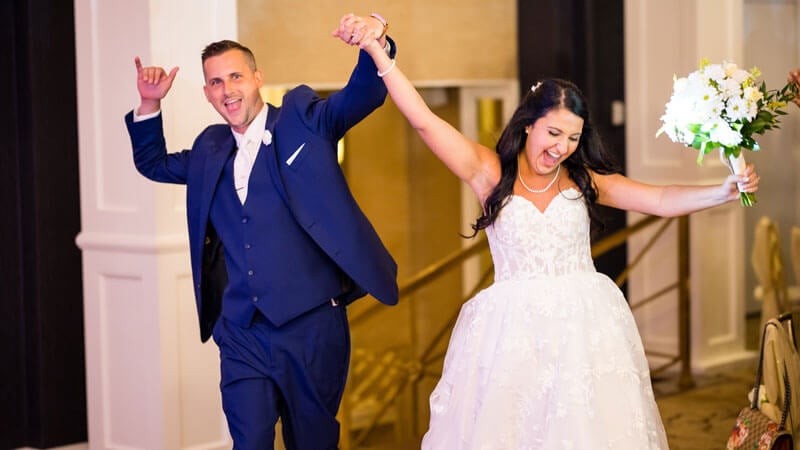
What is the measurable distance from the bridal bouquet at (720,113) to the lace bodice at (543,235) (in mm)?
408

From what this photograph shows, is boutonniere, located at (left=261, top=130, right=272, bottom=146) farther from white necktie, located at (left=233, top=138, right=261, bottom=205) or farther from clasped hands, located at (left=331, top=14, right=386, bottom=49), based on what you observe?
clasped hands, located at (left=331, top=14, right=386, bottom=49)

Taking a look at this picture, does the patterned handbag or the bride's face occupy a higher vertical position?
the bride's face

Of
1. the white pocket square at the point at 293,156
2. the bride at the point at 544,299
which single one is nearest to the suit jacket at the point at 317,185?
the white pocket square at the point at 293,156

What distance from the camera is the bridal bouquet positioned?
11.8ft

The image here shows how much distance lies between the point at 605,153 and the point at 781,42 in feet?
18.2

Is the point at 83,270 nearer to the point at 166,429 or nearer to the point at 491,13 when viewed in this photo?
the point at 166,429

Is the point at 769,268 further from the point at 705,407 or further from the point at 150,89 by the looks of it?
the point at 150,89

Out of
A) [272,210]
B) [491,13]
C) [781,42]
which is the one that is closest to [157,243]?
[272,210]

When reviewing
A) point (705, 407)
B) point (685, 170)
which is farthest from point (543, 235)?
point (685, 170)

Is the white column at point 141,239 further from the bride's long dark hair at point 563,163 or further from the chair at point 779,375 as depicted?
the chair at point 779,375

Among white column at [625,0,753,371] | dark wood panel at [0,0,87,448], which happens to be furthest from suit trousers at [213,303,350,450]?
white column at [625,0,753,371]

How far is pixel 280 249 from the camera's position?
152 inches

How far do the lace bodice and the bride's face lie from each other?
0.13m

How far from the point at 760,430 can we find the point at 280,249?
6.41 ft
